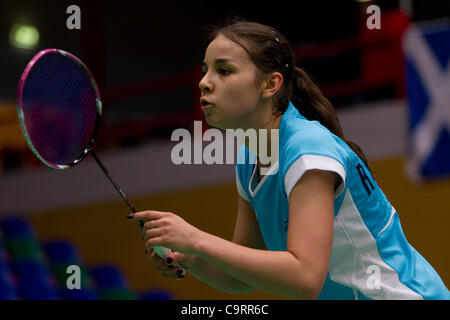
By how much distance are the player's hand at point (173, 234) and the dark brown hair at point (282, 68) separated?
0.43 meters

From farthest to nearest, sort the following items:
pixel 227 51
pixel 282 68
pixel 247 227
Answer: pixel 247 227 < pixel 282 68 < pixel 227 51

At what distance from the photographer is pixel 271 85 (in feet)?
6.40

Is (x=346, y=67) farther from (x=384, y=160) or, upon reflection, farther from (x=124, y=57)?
(x=124, y=57)

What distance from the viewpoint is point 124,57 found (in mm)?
11125

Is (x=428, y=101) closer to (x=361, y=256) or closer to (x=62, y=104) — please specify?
(x=62, y=104)

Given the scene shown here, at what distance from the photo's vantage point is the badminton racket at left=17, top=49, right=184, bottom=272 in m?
2.26

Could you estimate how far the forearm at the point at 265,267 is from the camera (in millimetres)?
1651

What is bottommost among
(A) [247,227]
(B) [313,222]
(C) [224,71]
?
(A) [247,227]

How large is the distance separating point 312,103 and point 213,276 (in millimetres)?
528

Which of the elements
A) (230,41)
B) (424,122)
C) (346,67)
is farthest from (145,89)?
(230,41)

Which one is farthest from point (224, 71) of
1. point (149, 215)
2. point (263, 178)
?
point (149, 215)

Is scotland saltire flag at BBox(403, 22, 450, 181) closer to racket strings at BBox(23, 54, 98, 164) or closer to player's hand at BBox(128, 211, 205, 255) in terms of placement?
racket strings at BBox(23, 54, 98, 164)

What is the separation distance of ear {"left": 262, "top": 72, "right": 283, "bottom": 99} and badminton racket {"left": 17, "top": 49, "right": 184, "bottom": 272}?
537 mm

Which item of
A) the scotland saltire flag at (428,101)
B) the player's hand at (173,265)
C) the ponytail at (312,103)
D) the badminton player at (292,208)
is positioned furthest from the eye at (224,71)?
the scotland saltire flag at (428,101)
